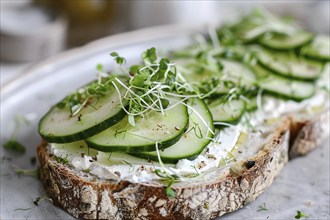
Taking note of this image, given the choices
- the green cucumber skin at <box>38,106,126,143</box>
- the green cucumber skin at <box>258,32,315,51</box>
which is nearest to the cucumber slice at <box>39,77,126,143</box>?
the green cucumber skin at <box>38,106,126,143</box>

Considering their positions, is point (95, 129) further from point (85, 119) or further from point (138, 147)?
point (138, 147)

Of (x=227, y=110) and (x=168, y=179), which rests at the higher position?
(x=227, y=110)

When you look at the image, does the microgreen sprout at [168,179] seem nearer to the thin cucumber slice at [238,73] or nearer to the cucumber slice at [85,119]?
the cucumber slice at [85,119]

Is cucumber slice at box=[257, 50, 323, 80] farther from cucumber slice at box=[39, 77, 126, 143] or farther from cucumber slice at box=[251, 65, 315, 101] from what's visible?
cucumber slice at box=[39, 77, 126, 143]

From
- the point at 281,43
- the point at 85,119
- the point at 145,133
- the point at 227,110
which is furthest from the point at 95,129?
the point at 281,43

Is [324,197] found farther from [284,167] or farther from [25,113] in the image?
[25,113]
